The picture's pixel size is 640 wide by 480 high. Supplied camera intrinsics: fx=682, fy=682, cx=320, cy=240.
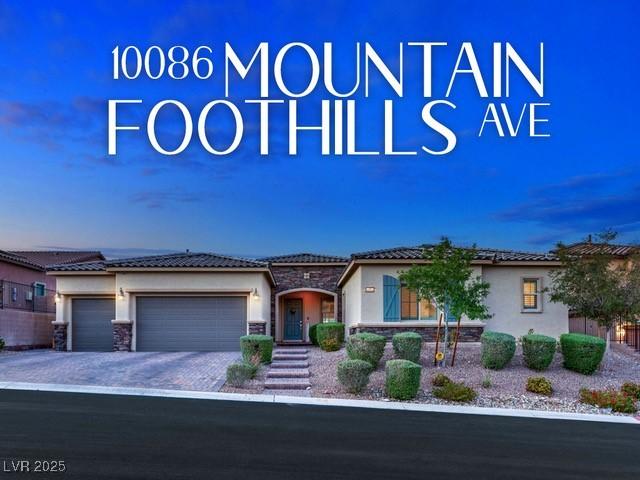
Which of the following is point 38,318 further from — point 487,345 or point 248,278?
point 487,345

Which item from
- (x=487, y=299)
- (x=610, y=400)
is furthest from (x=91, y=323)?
(x=610, y=400)

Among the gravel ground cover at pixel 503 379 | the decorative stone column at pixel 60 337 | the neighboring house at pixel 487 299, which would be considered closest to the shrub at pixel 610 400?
the gravel ground cover at pixel 503 379

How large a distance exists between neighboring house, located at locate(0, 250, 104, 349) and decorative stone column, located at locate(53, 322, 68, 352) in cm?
172

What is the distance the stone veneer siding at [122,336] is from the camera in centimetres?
2558

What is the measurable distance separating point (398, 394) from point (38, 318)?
20.4m

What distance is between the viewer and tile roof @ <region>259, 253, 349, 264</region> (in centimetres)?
3304

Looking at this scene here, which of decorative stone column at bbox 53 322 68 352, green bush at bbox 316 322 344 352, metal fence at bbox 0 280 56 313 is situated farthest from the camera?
metal fence at bbox 0 280 56 313

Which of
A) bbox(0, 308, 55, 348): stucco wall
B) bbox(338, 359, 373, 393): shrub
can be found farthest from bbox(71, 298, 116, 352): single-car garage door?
bbox(338, 359, 373, 393): shrub

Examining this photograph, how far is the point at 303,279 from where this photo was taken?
3325 centimetres

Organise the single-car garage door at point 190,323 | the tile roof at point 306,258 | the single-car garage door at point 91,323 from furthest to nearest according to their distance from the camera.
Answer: the tile roof at point 306,258
the single-car garage door at point 91,323
the single-car garage door at point 190,323

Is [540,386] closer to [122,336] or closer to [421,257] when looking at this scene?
[421,257]

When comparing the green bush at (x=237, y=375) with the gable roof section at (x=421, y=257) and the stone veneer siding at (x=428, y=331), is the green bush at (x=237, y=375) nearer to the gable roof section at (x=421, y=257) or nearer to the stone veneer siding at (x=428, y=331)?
the stone veneer siding at (x=428, y=331)

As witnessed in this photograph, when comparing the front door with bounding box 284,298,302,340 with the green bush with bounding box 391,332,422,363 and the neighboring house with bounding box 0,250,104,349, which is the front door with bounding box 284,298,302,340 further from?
the green bush with bounding box 391,332,422,363

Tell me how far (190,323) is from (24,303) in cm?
931
